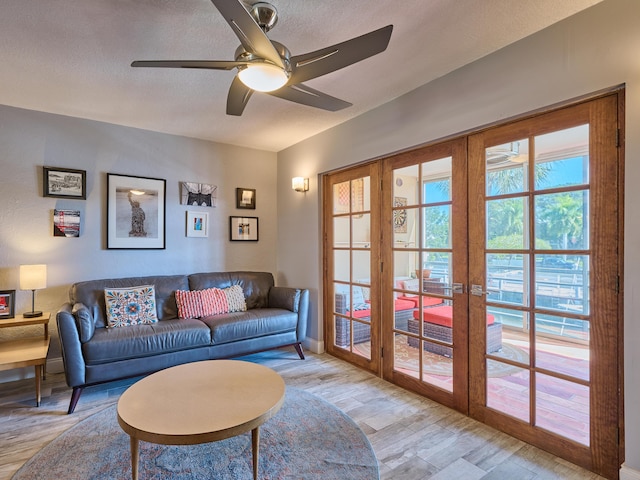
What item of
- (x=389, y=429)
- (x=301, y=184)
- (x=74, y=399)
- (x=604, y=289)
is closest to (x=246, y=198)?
(x=301, y=184)

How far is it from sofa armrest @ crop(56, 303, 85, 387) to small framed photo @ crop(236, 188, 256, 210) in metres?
2.26

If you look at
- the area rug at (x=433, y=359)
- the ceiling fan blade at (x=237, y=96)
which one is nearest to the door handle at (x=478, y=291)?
the area rug at (x=433, y=359)

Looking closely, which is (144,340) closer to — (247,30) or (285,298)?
(285,298)

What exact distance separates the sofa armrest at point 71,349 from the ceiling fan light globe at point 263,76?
222 centimetres

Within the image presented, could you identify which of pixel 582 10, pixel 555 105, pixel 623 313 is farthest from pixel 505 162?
pixel 623 313

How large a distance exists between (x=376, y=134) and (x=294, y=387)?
238 centimetres

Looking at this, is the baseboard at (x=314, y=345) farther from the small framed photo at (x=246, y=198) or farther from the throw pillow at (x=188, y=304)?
the small framed photo at (x=246, y=198)

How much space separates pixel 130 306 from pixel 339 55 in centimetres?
285

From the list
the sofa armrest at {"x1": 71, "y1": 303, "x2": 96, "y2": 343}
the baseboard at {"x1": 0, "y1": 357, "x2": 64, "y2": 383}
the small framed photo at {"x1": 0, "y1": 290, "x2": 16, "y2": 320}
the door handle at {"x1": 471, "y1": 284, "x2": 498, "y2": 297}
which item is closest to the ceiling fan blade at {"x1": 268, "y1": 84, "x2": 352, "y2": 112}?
the door handle at {"x1": 471, "y1": 284, "x2": 498, "y2": 297}

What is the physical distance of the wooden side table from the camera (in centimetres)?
253

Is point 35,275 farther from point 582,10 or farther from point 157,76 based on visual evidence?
point 582,10

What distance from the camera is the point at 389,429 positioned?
7.52 ft

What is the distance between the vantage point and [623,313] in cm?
175

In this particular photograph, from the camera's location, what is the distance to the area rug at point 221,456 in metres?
1.83
